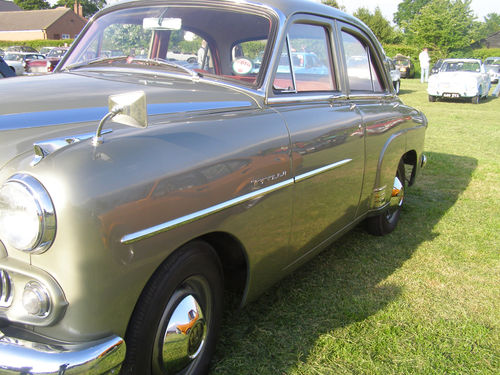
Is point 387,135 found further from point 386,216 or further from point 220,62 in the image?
point 220,62

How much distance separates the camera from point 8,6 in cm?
6969

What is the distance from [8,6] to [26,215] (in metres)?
81.4

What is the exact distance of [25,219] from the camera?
1374 mm

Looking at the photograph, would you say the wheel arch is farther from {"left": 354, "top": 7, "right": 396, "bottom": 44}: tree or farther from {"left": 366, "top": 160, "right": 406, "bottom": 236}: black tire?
{"left": 354, "top": 7, "right": 396, "bottom": 44}: tree

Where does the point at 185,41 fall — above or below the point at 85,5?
below

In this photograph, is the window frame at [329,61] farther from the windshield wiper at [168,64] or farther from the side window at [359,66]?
the windshield wiper at [168,64]

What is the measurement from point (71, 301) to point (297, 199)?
124 centimetres

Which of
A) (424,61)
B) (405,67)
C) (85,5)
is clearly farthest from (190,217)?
(85,5)

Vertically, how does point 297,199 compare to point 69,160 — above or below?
below

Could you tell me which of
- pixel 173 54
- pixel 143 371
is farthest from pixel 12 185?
pixel 173 54

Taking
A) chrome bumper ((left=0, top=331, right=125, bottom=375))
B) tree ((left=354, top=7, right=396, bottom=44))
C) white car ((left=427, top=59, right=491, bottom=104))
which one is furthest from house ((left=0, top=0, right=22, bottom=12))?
chrome bumper ((left=0, top=331, right=125, bottom=375))

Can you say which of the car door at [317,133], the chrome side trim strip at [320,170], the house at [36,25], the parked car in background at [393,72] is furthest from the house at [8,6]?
the chrome side trim strip at [320,170]

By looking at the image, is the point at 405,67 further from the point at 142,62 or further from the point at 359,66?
the point at 142,62

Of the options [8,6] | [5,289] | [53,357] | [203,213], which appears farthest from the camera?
[8,6]
